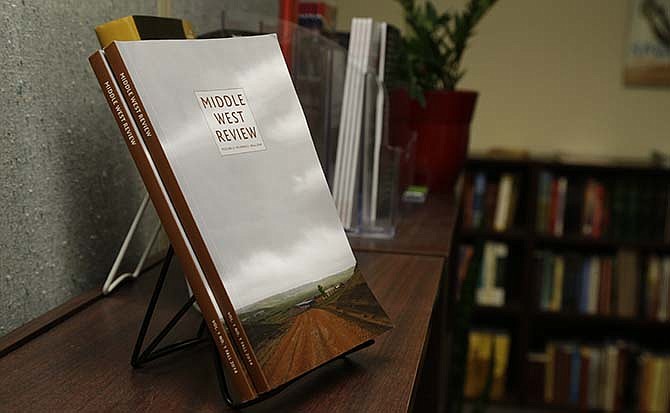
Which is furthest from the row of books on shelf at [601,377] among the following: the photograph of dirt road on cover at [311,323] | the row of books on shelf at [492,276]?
the photograph of dirt road on cover at [311,323]

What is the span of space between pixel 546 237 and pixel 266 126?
2834 mm

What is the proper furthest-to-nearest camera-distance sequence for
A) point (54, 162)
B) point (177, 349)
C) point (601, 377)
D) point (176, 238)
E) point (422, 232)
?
1. point (601, 377)
2. point (422, 232)
3. point (54, 162)
4. point (177, 349)
5. point (176, 238)

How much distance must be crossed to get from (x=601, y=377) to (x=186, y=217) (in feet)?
10.2

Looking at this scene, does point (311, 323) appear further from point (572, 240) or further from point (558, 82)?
point (558, 82)

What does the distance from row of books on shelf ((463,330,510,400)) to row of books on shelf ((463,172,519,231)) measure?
0.50 meters

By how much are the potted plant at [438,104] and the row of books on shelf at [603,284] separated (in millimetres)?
1640

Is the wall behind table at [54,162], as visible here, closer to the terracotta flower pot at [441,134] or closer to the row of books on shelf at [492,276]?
the terracotta flower pot at [441,134]

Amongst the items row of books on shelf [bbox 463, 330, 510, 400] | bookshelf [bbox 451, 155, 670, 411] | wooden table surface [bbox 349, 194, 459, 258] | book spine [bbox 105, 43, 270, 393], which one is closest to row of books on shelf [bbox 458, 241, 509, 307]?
bookshelf [bbox 451, 155, 670, 411]

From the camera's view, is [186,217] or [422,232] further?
[422,232]

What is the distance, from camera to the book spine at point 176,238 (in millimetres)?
542

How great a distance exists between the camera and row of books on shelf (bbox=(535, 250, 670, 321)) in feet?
10.6

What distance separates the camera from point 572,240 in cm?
328

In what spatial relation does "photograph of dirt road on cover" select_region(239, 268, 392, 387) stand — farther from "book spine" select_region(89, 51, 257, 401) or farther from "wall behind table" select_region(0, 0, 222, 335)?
"wall behind table" select_region(0, 0, 222, 335)

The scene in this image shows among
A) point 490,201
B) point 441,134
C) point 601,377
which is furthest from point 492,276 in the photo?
point 441,134
